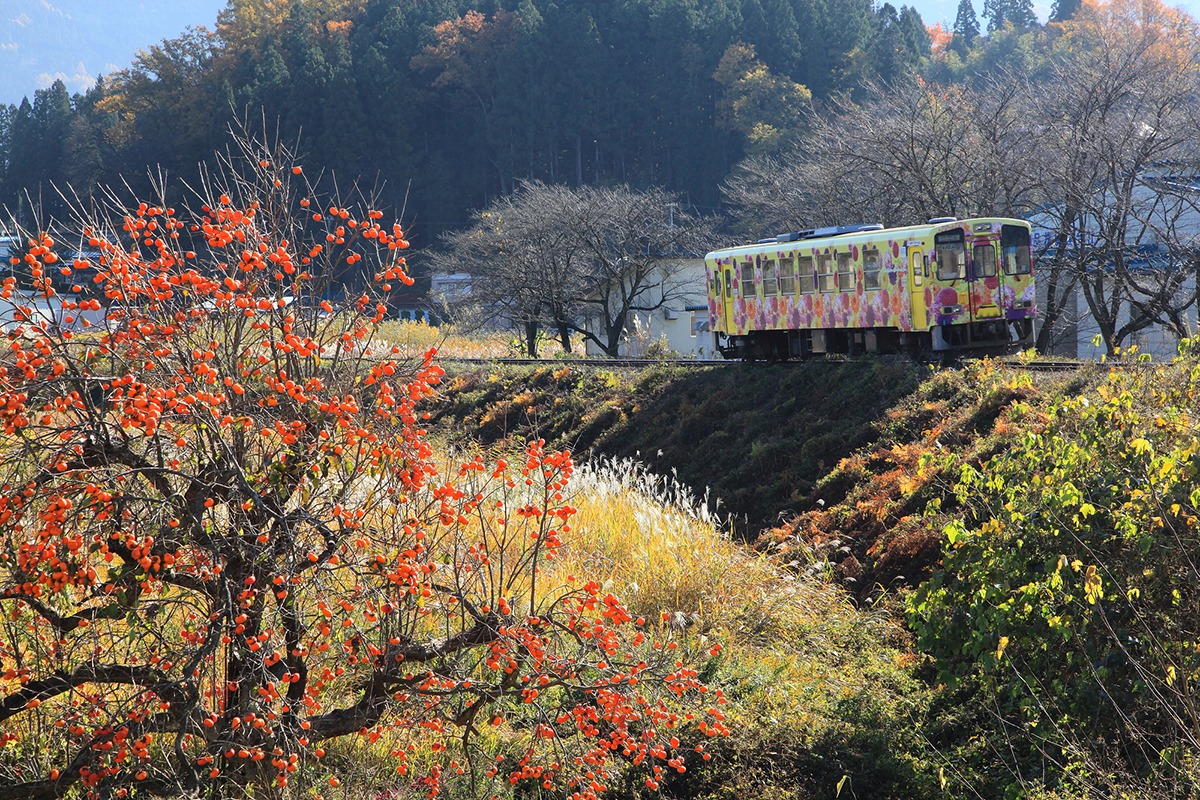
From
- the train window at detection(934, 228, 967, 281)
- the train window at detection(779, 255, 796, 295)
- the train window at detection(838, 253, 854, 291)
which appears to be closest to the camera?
the train window at detection(934, 228, 967, 281)

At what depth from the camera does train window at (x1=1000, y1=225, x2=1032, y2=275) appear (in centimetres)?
1920

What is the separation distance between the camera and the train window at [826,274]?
66.6 feet

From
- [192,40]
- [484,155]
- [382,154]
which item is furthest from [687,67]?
[192,40]

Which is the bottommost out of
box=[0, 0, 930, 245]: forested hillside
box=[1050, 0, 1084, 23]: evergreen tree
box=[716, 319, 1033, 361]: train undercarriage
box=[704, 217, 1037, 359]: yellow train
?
box=[716, 319, 1033, 361]: train undercarriage

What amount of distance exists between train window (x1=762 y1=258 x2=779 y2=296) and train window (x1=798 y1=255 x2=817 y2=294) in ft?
2.24

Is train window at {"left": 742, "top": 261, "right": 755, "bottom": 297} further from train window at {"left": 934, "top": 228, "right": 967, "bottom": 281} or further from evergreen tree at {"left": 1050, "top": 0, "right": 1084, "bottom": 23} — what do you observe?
evergreen tree at {"left": 1050, "top": 0, "right": 1084, "bottom": 23}

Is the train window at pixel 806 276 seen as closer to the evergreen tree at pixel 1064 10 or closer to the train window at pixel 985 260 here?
the train window at pixel 985 260

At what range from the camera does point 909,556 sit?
450 inches

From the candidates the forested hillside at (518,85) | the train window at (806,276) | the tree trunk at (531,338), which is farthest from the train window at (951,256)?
the forested hillside at (518,85)

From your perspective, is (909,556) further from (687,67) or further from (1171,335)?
(687,67)

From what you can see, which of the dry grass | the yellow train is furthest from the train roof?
the dry grass

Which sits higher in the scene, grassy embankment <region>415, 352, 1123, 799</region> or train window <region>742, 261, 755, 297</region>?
train window <region>742, 261, 755, 297</region>

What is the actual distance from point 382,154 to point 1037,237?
4400 centimetres

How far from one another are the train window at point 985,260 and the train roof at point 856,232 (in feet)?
1.49
